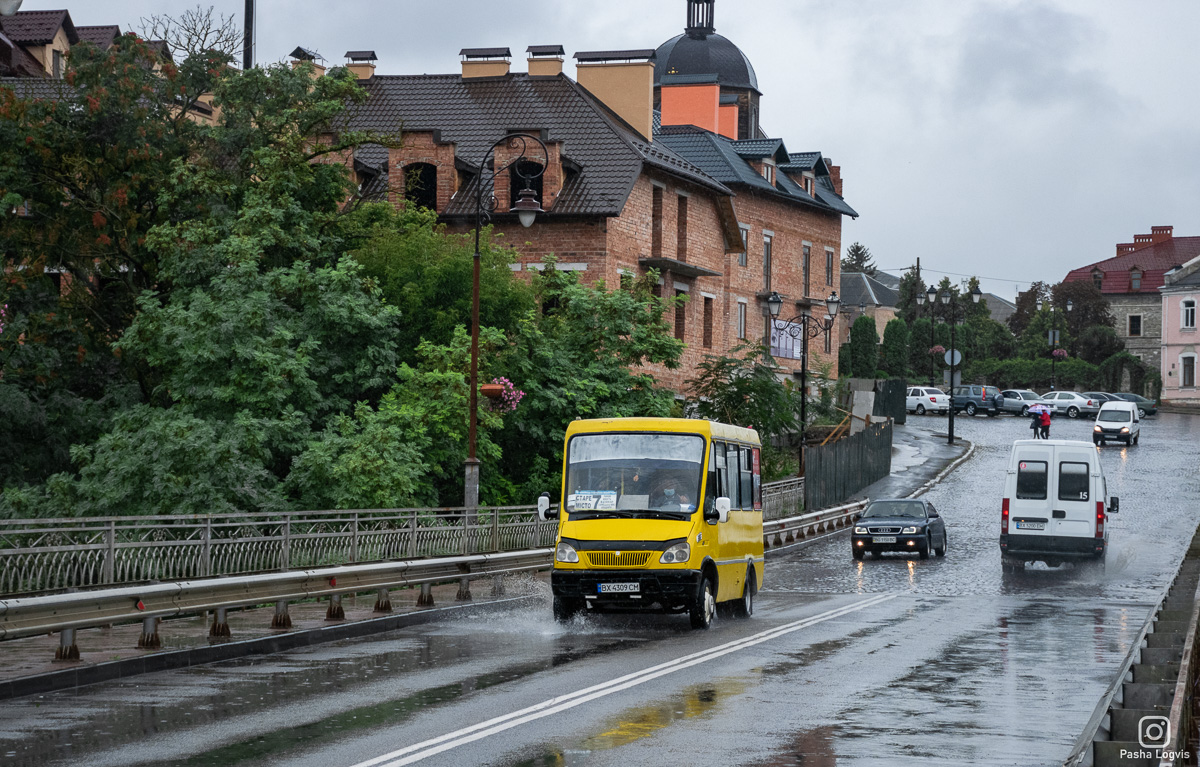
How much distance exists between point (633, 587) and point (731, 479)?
112 inches

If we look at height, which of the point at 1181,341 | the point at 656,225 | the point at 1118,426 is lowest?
the point at 1118,426

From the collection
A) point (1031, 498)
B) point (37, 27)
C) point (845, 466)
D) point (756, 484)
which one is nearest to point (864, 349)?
point (845, 466)

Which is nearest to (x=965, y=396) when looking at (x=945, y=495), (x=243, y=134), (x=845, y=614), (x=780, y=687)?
(x=945, y=495)

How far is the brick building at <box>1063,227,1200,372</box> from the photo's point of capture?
113m

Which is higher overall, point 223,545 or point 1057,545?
point 223,545

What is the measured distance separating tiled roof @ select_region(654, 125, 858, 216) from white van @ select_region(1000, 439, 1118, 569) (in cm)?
2945

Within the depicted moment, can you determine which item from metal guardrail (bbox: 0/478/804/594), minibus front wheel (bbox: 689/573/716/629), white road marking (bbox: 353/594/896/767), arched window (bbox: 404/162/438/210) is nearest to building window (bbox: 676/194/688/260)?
arched window (bbox: 404/162/438/210)

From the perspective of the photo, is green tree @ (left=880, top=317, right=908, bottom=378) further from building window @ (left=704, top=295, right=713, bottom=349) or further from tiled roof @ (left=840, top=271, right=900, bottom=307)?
building window @ (left=704, top=295, right=713, bottom=349)

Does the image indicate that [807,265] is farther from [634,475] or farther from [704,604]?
[704,604]

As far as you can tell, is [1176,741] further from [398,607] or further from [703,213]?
[703,213]

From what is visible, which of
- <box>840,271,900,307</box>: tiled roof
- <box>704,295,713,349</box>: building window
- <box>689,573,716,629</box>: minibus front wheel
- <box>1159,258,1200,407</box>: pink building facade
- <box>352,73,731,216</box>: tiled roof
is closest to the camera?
<box>689,573,716,629</box>: minibus front wheel

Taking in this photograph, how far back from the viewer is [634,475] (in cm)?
1922

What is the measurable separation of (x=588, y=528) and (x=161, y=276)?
16.5m

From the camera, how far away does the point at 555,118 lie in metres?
47.0
